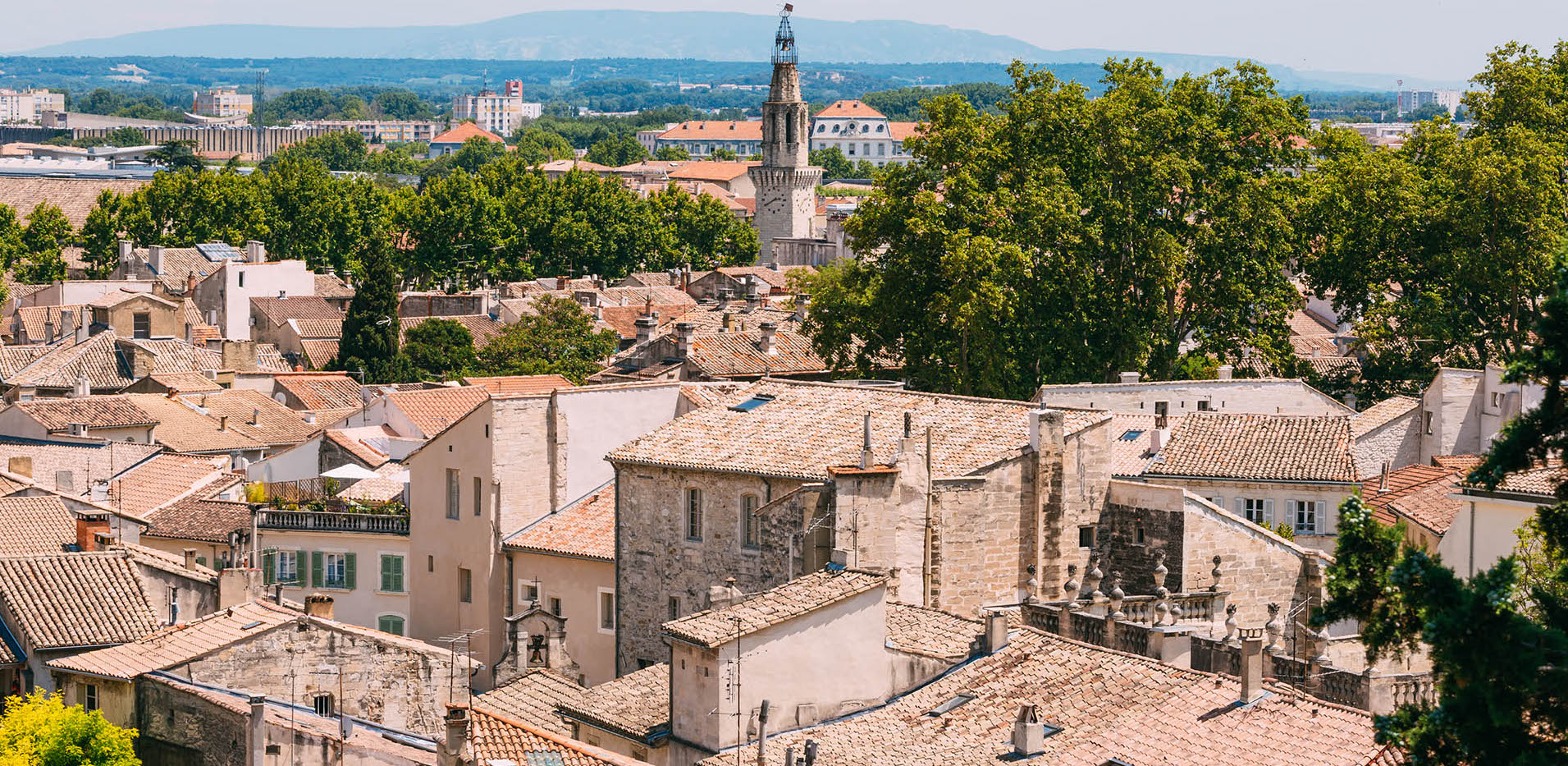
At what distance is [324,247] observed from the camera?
139125mm

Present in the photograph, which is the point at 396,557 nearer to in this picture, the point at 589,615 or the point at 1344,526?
the point at 589,615

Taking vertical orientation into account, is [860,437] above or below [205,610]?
above

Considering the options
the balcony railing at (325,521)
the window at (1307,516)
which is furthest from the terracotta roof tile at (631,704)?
the window at (1307,516)

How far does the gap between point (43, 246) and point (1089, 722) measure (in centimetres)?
11045

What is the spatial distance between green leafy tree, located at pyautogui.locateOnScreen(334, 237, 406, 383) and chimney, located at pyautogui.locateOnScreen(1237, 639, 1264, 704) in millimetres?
60535

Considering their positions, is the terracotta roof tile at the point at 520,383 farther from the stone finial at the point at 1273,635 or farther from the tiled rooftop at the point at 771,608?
the stone finial at the point at 1273,635

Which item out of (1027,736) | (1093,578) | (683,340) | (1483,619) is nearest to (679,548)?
(1093,578)

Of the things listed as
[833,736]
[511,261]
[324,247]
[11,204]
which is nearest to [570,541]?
[833,736]

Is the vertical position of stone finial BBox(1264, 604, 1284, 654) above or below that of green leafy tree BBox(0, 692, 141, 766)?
above

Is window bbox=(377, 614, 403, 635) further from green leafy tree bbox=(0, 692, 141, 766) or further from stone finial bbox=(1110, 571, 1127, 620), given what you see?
stone finial bbox=(1110, 571, 1127, 620)

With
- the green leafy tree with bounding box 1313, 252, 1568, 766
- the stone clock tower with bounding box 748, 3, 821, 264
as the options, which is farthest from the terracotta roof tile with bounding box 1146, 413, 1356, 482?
the stone clock tower with bounding box 748, 3, 821, 264

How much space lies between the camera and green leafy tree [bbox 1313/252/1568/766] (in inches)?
653

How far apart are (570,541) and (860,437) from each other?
6568 millimetres

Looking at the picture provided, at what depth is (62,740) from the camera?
1030 inches
